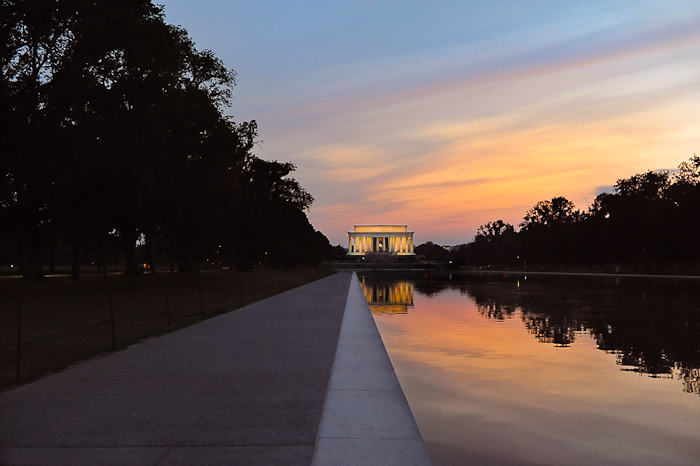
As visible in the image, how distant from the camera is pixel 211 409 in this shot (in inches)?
332

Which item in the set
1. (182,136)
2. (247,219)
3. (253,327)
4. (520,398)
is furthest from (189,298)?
(247,219)

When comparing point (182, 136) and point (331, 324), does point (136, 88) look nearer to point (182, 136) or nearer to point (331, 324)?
point (182, 136)

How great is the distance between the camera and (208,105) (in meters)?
43.5

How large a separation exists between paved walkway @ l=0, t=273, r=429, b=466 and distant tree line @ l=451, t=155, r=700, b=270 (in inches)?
3073

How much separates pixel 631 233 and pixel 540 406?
93.1m

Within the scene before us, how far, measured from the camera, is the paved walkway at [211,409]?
6.59 metres

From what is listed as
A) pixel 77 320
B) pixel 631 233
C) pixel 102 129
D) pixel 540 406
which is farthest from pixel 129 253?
pixel 631 233

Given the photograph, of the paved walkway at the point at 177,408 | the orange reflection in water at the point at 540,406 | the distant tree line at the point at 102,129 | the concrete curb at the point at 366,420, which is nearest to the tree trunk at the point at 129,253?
the distant tree line at the point at 102,129

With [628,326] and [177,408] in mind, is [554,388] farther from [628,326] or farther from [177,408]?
[628,326]

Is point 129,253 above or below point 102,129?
below

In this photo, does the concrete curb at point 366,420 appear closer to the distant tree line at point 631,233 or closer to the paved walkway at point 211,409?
the paved walkway at point 211,409

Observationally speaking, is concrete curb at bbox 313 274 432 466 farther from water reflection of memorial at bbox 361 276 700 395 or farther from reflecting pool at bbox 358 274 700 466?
water reflection of memorial at bbox 361 276 700 395

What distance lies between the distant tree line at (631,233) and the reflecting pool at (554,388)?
64736mm

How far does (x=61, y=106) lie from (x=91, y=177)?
18.4 feet
